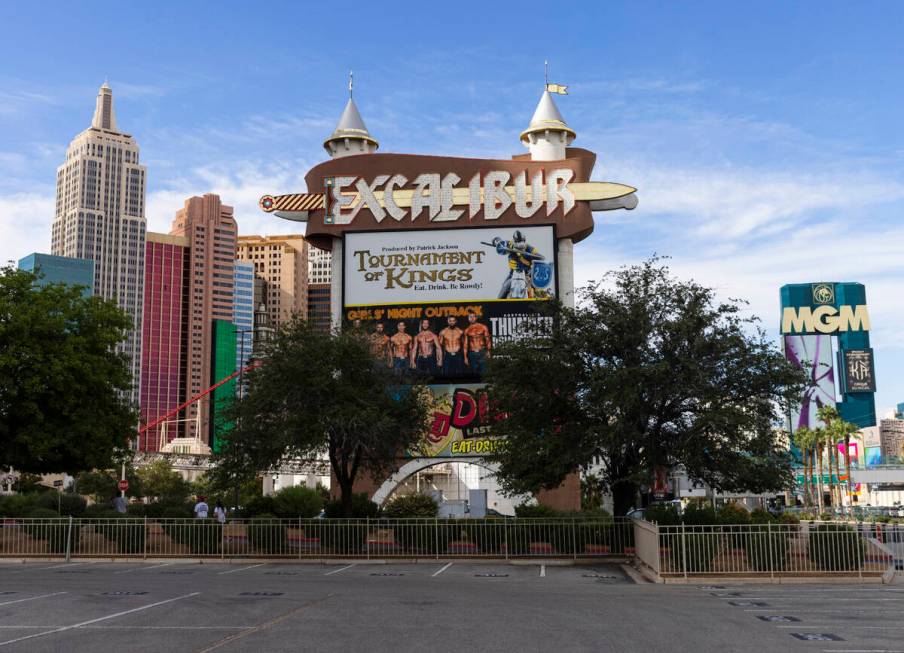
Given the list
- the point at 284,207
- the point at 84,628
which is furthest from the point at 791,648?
the point at 284,207

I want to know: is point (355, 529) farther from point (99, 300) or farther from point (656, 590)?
point (99, 300)

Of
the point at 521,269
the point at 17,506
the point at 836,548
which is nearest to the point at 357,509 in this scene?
the point at 17,506

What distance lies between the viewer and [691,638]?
15.0m

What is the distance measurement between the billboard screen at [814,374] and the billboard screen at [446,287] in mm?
89887

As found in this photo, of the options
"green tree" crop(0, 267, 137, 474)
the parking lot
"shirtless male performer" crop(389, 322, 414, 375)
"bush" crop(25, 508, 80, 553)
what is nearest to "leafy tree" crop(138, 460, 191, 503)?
"shirtless male performer" crop(389, 322, 414, 375)

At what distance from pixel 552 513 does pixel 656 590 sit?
65.2ft

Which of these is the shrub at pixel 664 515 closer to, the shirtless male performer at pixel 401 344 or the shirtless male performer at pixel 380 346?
the shirtless male performer at pixel 380 346

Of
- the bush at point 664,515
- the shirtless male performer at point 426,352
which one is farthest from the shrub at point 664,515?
the shirtless male performer at point 426,352

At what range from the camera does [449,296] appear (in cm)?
5697

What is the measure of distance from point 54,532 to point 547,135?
39.4 m

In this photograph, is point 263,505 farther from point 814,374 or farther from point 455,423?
point 814,374

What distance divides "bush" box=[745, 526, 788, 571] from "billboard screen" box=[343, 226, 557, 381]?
3028cm

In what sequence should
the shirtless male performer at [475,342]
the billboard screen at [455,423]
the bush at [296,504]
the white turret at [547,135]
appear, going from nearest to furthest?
the bush at [296,504] → the shirtless male performer at [475,342] → the billboard screen at [455,423] → the white turret at [547,135]

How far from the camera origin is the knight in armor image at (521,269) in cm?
5647
